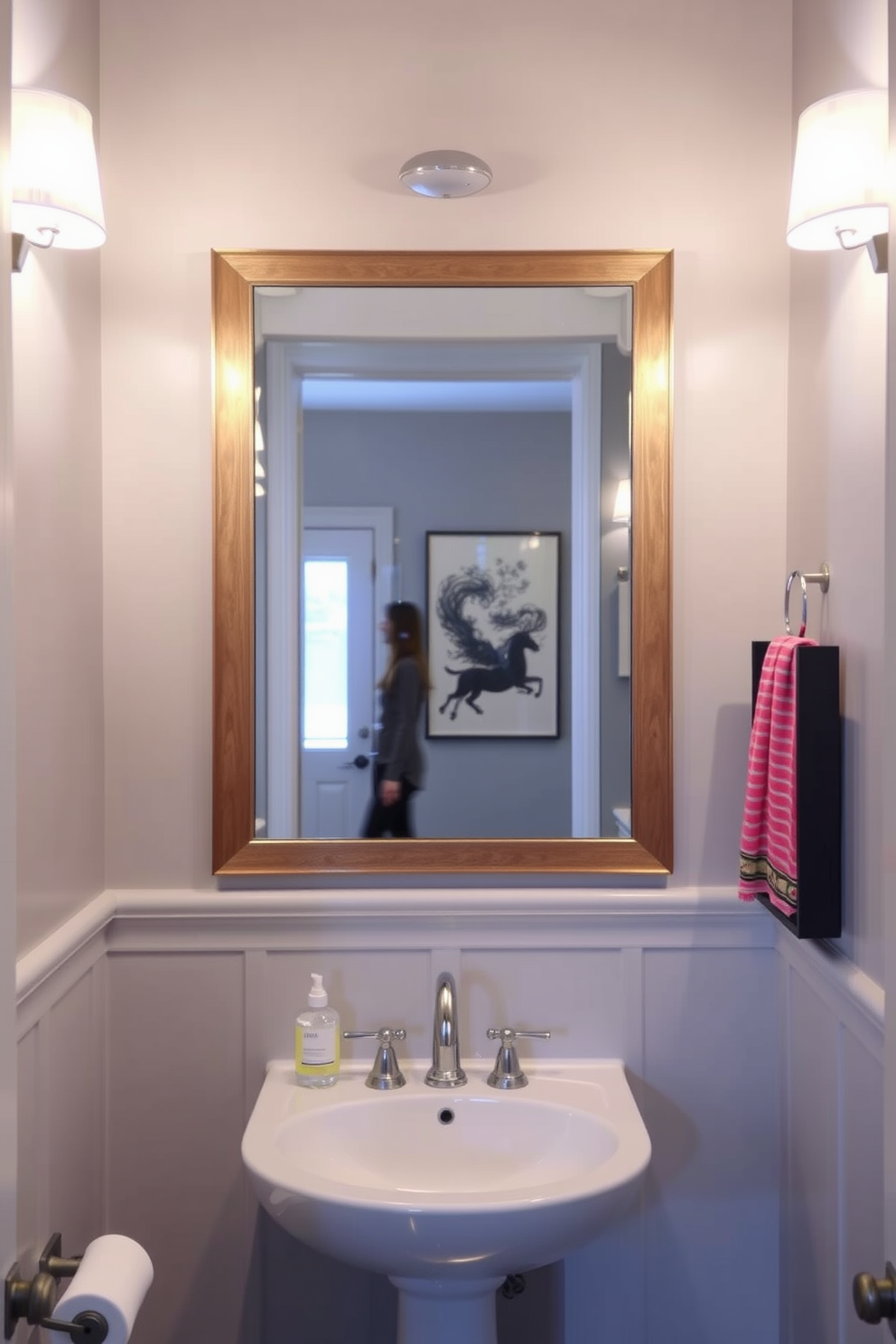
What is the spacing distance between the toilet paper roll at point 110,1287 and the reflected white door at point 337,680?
928 millimetres

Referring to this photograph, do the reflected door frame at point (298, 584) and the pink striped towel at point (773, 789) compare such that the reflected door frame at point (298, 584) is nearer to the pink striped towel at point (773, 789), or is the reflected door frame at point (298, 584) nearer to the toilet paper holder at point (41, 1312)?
the pink striped towel at point (773, 789)

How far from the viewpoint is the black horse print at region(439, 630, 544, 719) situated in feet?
6.03

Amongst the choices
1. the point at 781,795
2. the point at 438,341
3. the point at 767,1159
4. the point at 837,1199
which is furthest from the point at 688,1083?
the point at 438,341

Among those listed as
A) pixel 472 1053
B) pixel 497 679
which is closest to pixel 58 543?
Result: pixel 497 679

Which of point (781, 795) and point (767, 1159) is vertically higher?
point (781, 795)

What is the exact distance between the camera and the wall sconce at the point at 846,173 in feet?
4.52

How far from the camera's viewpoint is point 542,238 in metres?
1.83

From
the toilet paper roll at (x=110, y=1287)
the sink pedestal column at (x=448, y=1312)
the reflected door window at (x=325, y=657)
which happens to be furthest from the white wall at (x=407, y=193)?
the toilet paper roll at (x=110, y=1287)

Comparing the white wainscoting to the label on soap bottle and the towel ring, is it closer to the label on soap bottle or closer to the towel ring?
the label on soap bottle

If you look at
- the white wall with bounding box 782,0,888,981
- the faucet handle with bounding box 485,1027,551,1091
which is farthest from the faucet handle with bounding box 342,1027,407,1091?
the white wall with bounding box 782,0,888,981

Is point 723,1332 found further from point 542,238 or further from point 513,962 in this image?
point 542,238

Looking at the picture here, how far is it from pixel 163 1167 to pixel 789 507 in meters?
1.46

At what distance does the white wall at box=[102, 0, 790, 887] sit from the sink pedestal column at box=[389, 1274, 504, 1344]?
2.88 feet

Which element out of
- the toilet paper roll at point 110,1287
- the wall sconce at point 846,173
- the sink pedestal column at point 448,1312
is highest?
the wall sconce at point 846,173
